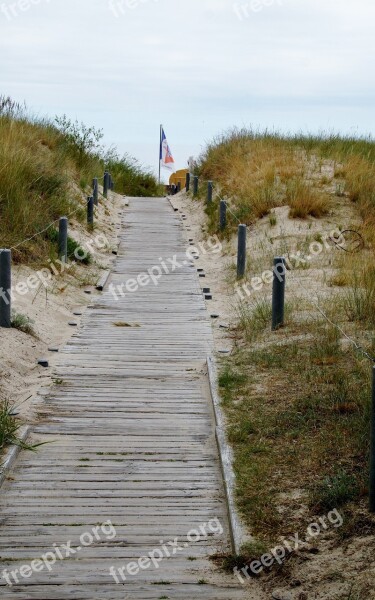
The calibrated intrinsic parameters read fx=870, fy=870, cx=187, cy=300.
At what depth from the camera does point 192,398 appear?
770 cm

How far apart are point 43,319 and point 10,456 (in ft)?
14.7

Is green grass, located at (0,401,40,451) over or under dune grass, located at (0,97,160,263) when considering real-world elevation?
under

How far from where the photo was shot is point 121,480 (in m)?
5.85

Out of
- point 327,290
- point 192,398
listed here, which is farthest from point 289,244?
point 192,398

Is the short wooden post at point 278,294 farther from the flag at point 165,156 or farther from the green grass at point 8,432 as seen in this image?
the flag at point 165,156

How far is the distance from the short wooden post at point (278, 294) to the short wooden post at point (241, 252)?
3262 millimetres

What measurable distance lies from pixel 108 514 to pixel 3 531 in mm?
641

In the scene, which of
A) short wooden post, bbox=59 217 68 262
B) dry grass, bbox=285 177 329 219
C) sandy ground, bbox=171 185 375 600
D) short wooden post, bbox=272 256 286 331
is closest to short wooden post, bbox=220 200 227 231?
sandy ground, bbox=171 185 375 600

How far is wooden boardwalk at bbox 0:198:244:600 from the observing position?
4.63 meters

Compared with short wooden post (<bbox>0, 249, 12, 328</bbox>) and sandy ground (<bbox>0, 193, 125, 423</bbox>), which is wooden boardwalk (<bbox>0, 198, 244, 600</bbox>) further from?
short wooden post (<bbox>0, 249, 12, 328</bbox>)

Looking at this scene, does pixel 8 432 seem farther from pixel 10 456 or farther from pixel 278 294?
pixel 278 294

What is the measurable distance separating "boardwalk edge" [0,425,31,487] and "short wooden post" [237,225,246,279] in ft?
22.7

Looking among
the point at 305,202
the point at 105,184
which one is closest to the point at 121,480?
the point at 305,202

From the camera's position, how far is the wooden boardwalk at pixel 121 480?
4633mm
